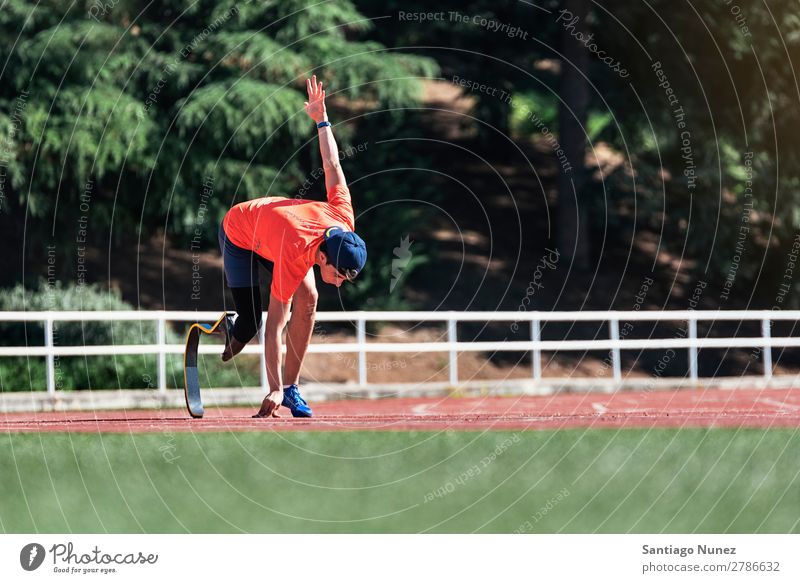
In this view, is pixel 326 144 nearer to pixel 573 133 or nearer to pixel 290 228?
pixel 290 228

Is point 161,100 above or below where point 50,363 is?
above

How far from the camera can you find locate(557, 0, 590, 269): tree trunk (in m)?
32.2

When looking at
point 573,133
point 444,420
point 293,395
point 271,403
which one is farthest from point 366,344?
point 573,133

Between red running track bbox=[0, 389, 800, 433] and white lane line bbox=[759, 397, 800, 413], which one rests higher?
red running track bbox=[0, 389, 800, 433]

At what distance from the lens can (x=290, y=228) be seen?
10.3m

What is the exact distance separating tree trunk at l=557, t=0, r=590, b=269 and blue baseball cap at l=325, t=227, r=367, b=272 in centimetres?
2262

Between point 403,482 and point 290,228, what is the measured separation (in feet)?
8.92

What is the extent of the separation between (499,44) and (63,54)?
13.0 metres

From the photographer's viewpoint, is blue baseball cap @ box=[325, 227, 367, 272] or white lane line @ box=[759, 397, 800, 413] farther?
white lane line @ box=[759, 397, 800, 413]

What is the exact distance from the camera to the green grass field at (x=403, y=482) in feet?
33.2

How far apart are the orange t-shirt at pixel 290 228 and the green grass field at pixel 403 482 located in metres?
1.88

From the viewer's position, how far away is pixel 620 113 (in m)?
32.1

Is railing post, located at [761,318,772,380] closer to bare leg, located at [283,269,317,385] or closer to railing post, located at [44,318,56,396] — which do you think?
railing post, located at [44,318,56,396]

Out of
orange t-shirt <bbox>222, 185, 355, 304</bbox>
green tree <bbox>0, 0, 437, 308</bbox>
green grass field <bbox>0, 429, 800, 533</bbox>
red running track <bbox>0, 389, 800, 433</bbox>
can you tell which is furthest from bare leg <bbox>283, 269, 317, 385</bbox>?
green tree <bbox>0, 0, 437, 308</bbox>
